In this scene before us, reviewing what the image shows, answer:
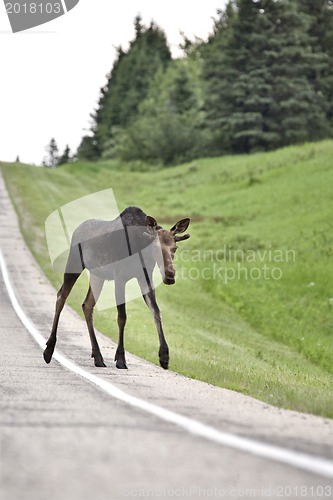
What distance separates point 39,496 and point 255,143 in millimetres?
67180

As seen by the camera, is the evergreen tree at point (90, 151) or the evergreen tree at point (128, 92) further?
the evergreen tree at point (90, 151)

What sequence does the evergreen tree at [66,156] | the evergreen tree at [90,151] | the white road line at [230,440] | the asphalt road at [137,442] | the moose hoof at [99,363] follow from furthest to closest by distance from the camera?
the evergreen tree at [66,156], the evergreen tree at [90,151], the moose hoof at [99,363], the white road line at [230,440], the asphalt road at [137,442]

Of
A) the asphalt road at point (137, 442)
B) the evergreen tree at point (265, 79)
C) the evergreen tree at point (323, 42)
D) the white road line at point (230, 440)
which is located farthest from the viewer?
the evergreen tree at point (323, 42)

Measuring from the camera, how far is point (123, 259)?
12695 mm

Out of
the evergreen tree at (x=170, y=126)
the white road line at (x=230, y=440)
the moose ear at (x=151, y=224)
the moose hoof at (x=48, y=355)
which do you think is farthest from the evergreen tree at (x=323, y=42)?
the white road line at (x=230, y=440)

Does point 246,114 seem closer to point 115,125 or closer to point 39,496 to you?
point 115,125

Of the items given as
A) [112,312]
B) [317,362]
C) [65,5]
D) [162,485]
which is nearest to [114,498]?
[162,485]

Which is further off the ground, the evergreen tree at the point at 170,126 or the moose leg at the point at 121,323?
the moose leg at the point at 121,323

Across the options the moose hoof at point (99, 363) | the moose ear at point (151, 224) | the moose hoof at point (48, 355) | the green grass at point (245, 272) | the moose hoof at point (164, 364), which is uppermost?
the moose ear at point (151, 224)

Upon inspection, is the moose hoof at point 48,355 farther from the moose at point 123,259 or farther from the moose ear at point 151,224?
the moose ear at point 151,224

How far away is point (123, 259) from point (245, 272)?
57.7ft

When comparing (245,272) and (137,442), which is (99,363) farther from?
(245,272)

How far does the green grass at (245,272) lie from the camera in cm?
1573

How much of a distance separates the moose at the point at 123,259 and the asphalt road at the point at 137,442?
1.07 metres
